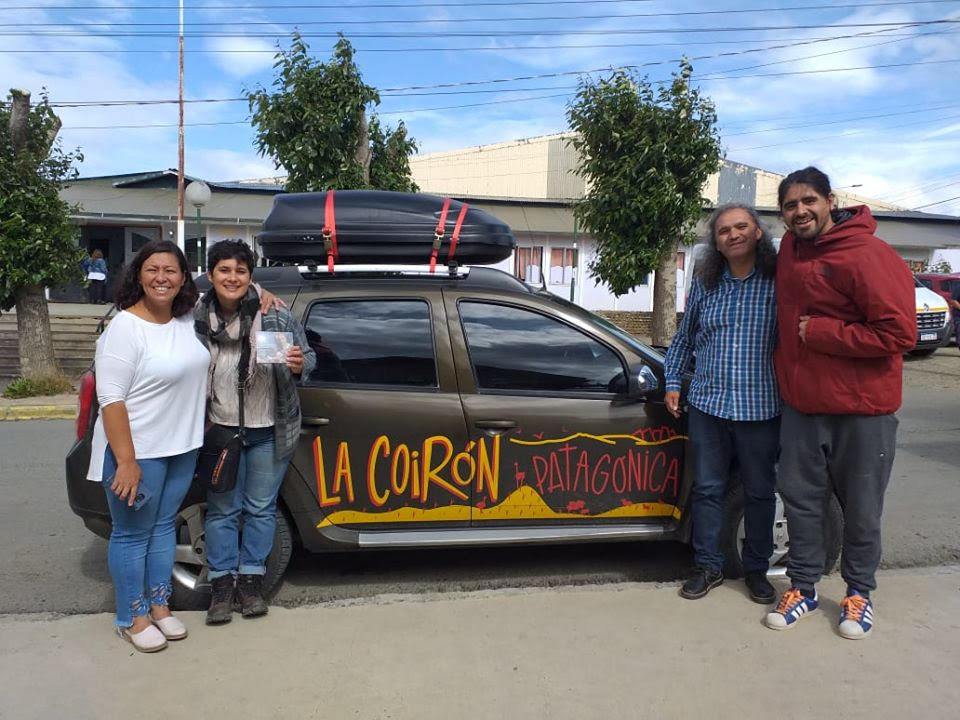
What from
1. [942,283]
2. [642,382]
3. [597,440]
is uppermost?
[942,283]

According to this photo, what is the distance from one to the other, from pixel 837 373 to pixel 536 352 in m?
1.36

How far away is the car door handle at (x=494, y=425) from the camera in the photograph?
11.9 feet

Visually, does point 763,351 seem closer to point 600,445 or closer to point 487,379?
point 600,445

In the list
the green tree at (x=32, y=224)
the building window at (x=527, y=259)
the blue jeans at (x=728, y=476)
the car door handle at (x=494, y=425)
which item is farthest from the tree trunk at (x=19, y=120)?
the building window at (x=527, y=259)

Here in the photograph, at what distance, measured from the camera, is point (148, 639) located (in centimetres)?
318

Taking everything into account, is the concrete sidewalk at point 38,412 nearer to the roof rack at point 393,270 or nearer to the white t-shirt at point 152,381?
the roof rack at point 393,270

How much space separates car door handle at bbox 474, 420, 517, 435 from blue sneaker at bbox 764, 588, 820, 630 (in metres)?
1.43

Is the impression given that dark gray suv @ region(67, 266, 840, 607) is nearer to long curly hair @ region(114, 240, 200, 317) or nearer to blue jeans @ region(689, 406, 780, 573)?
blue jeans @ region(689, 406, 780, 573)

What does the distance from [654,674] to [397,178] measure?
1040cm

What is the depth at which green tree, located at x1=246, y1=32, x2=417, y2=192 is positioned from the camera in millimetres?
11086

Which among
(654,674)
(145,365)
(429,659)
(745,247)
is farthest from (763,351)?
(145,365)

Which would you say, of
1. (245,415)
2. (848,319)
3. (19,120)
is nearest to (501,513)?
(245,415)

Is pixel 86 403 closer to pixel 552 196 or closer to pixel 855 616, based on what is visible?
pixel 855 616

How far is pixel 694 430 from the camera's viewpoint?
361cm
